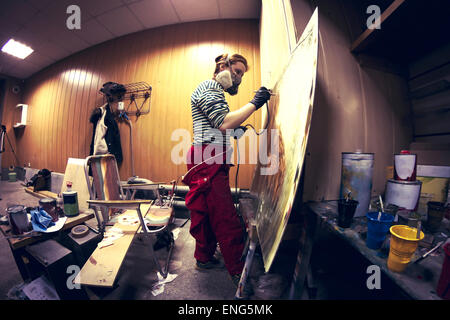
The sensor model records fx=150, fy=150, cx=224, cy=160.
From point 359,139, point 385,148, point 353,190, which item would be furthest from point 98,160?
point 385,148

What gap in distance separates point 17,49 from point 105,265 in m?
5.74

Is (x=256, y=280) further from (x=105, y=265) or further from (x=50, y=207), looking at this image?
(x=50, y=207)

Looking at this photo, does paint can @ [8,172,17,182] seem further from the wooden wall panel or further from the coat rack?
the coat rack

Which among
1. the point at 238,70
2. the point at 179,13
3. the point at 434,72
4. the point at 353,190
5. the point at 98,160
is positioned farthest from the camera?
the point at 179,13

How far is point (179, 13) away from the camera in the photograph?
8.03ft

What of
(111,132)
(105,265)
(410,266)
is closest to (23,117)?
(111,132)

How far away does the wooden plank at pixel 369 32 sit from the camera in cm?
76

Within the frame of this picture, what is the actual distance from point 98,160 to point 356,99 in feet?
7.65

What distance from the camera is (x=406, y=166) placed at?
2.32 ft

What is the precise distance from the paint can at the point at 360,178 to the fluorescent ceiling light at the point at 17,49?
20.2ft

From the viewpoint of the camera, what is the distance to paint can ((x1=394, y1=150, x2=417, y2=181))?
2.28 ft

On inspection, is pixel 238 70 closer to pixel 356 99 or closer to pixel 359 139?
pixel 356 99

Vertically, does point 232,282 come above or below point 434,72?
below

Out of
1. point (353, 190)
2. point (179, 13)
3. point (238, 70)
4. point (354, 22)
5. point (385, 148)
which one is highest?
point (179, 13)
